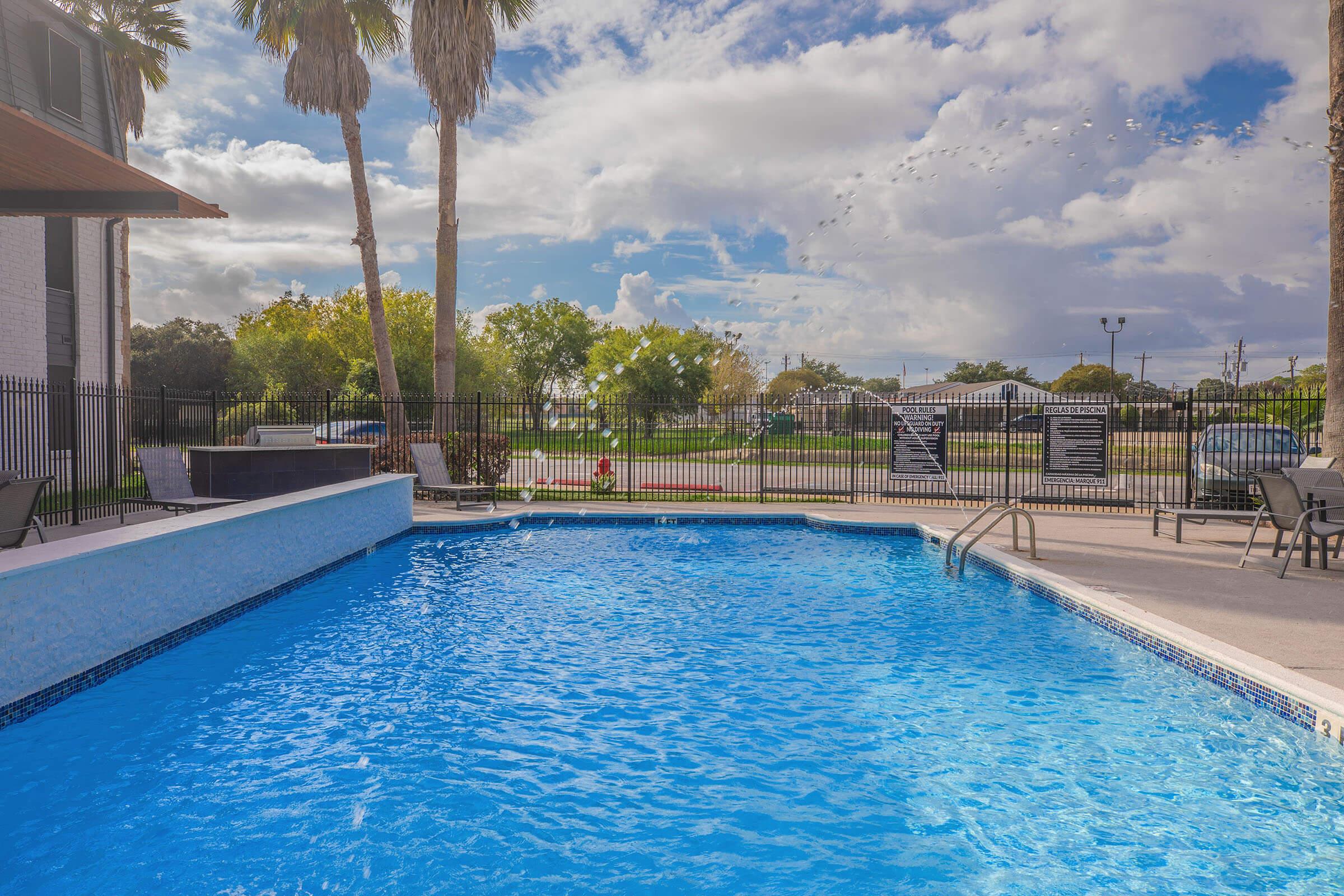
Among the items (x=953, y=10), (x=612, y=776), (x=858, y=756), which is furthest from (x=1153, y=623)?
→ (x=953, y=10)

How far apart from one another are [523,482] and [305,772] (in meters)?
15.0

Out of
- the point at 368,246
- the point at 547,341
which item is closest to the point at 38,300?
the point at 368,246

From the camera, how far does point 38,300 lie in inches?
580

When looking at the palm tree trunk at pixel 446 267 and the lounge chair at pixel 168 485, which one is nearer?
the lounge chair at pixel 168 485

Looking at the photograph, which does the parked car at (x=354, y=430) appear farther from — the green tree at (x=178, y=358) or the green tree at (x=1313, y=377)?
the green tree at (x=1313, y=377)

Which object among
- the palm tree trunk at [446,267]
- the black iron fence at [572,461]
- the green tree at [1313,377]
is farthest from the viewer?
the green tree at [1313,377]

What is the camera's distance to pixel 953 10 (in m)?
13.4

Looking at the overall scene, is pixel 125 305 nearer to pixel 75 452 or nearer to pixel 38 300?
pixel 38 300

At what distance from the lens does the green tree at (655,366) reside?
4516cm

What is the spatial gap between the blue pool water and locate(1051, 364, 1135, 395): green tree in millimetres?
77356

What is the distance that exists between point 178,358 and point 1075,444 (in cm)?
4918

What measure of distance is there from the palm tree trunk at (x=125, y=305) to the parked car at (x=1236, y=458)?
21812 millimetres

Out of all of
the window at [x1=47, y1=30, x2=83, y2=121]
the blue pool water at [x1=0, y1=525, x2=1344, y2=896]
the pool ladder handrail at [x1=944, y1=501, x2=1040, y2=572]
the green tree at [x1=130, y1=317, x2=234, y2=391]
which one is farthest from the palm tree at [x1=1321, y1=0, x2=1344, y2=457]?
the green tree at [x1=130, y1=317, x2=234, y2=391]

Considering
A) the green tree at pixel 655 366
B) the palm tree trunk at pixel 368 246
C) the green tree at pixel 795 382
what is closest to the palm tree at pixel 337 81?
the palm tree trunk at pixel 368 246
